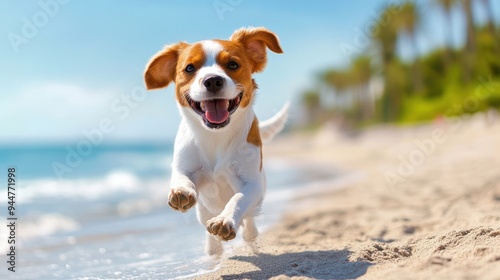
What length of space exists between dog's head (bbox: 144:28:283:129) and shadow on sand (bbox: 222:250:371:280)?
1030mm

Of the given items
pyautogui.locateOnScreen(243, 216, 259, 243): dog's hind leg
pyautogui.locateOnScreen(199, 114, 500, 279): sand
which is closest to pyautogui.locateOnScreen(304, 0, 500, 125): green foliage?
pyautogui.locateOnScreen(199, 114, 500, 279): sand

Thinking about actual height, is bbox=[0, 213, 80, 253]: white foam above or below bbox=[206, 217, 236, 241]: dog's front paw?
above

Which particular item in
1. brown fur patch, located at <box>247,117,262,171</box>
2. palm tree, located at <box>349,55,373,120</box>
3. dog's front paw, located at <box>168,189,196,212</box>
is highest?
palm tree, located at <box>349,55,373,120</box>

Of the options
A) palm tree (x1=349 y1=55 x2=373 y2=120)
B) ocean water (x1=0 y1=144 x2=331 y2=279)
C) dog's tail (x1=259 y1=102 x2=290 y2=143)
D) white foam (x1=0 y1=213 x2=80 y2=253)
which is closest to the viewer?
ocean water (x1=0 y1=144 x2=331 y2=279)

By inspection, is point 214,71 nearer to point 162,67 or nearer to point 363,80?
point 162,67

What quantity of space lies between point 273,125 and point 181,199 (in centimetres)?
196

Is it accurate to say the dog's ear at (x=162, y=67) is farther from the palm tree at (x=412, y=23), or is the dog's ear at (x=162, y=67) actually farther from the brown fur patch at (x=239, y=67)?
the palm tree at (x=412, y=23)

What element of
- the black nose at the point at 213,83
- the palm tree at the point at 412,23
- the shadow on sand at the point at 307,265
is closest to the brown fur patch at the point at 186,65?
the black nose at the point at 213,83

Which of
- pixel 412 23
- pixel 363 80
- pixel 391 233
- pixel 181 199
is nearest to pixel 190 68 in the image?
pixel 181 199

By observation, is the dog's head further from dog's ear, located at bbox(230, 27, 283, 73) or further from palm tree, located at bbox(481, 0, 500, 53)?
palm tree, located at bbox(481, 0, 500, 53)

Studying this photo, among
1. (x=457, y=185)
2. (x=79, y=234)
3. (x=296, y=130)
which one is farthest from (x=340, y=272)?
(x=296, y=130)

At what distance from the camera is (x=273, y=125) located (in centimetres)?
510

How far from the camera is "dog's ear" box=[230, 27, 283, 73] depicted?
408cm

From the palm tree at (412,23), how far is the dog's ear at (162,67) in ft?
134
